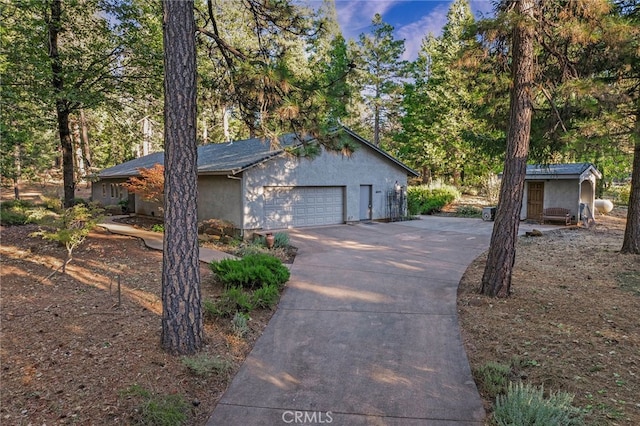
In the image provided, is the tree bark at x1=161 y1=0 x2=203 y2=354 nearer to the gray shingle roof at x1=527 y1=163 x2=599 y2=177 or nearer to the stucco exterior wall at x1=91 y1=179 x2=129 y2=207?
the gray shingle roof at x1=527 y1=163 x2=599 y2=177

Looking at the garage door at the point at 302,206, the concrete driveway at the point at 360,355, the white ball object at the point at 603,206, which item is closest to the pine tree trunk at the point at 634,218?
the concrete driveway at the point at 360,355

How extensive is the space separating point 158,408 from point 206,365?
89 cm

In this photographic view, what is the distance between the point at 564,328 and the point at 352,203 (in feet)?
39.2

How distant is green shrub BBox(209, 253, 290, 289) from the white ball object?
20766 millimetres

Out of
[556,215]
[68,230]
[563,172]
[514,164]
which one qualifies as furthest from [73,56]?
[556,215]

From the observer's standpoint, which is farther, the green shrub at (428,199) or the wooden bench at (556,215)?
the green shrub at (428,199)

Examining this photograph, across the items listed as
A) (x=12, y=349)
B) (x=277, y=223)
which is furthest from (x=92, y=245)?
(x=12, y=349)

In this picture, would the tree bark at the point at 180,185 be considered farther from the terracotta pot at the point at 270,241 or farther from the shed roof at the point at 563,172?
the shed roof at the point at 563,172

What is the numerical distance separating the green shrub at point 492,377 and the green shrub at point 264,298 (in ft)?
10.6

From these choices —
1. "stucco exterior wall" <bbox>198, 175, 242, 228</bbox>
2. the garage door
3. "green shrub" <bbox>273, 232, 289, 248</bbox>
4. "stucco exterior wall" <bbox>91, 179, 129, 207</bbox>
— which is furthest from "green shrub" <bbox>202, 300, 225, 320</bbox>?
"stucco exterior wall" <bbox>91, 179, 129, 207</bbox>

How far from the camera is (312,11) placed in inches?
243

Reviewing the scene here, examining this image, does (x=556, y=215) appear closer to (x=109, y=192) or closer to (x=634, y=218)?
(x=634, y=218)

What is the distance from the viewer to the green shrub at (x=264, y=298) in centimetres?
613

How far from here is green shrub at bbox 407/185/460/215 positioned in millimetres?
21905
